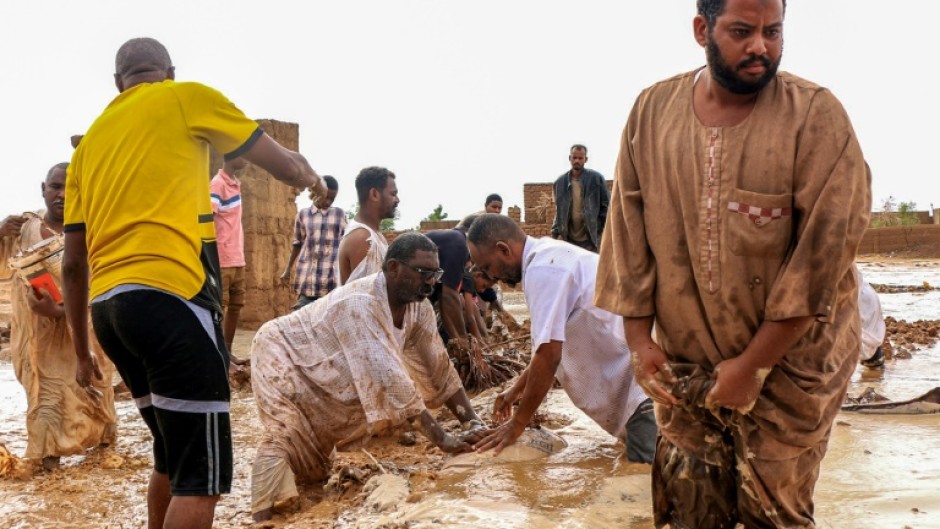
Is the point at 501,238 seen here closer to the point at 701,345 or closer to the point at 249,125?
the point at 249,125

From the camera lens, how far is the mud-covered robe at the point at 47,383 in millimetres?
4977

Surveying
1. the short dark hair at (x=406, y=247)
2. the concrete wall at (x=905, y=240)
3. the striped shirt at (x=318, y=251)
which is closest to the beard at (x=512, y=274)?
the short dark hair at (x=406, y=247)

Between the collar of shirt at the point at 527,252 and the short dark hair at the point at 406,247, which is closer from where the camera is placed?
the collar of shirt at the point at 527,252

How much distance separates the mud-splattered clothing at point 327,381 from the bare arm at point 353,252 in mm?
1093

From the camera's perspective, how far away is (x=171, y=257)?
266 centimetres

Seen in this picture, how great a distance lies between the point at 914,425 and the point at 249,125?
3.70 m

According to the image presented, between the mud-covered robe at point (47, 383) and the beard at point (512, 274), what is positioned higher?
the beard at point (512, 274)

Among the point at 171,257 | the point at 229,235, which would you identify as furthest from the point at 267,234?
the point at 171,257

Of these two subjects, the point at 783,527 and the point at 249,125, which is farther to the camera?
the point at 249,125

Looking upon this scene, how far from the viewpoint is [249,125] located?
2.77 metres

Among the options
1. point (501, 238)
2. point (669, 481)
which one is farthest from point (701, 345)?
point (501, 238)

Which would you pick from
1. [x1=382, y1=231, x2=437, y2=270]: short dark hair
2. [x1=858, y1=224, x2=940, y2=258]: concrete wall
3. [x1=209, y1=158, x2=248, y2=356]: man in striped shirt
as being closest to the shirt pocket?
[x1=382, y1=231, x2=437, y2=270]: short dark hair

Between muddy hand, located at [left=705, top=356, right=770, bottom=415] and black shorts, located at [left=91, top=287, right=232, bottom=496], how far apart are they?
1.50m

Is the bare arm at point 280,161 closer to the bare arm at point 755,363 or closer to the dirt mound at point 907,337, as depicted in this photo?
the bare arm at point 755,363
